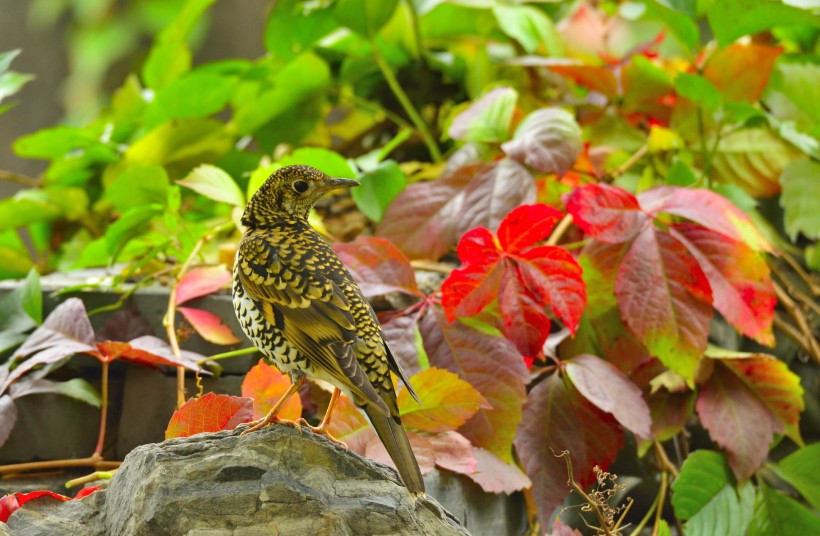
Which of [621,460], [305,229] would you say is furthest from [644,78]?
[305,229]

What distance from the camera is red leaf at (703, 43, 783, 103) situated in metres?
1.91

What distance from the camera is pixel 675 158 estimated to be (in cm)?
186

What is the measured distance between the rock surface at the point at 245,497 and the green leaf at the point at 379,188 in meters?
0.82

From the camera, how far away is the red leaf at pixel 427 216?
5.56 feet

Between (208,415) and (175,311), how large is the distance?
502mm

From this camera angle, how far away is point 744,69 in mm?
1916

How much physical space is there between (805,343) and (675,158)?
45cm

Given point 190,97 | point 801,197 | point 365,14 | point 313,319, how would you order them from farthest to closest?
point 190,97, point 365,14, point 801,197, point 313,319

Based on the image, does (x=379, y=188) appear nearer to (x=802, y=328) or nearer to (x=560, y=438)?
(x=560, y=438)

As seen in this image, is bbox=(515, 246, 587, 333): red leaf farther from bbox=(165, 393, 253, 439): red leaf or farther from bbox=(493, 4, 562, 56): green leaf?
bbox=(493, 4, 562, 56): green leaf

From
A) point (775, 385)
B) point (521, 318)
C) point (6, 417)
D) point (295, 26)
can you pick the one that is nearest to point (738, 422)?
point (775, 385)

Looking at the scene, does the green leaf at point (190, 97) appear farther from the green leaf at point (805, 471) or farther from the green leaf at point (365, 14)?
the green leaf at point (805, 471)

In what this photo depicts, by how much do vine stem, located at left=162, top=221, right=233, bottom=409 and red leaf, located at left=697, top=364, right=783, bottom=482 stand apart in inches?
34.4

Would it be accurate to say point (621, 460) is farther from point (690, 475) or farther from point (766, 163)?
point (766, 163)
